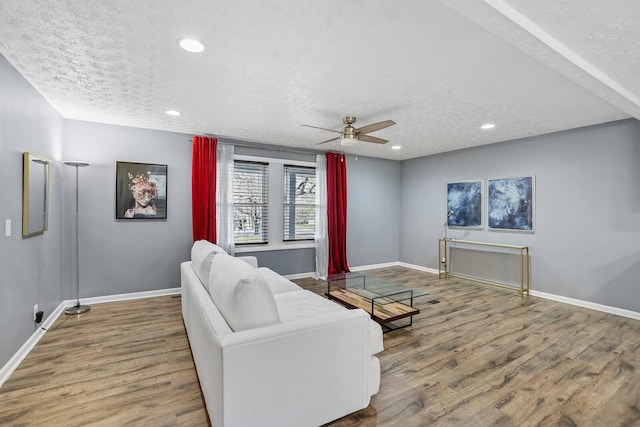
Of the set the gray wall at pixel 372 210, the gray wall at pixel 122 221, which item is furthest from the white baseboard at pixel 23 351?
the gray wall at pixel 372 210

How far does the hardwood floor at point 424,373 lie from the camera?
1899 millimetres

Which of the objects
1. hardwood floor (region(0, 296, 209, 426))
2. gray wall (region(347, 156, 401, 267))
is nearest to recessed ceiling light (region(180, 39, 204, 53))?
hardwood floor (region(0, 296, 209, 426))

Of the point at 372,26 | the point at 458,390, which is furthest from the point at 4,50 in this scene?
the point at 458,390

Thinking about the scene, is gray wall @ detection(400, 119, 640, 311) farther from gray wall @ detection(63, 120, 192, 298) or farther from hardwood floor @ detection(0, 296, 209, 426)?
gray wall @ detection(63, 120, 192, 298)

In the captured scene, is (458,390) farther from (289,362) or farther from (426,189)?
(426,189)

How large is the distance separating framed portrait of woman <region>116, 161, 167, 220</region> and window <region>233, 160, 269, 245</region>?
1109 millimetres

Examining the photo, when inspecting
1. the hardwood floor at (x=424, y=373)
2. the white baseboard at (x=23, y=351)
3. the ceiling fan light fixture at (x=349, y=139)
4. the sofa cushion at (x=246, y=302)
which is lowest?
the hardwood floor at (x=424, y=373)

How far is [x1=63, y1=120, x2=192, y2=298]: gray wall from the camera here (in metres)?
3.96

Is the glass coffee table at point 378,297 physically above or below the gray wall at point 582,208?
below

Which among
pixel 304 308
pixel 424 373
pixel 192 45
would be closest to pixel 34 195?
pixel 192 45

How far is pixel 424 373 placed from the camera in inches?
94.1

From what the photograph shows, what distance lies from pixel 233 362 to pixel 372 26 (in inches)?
83.0

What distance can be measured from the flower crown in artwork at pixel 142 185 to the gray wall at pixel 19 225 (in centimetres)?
92

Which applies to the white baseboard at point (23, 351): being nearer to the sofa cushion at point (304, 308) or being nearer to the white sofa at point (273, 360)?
the white sofa at point (273, 360)
